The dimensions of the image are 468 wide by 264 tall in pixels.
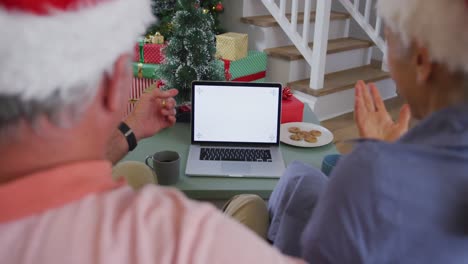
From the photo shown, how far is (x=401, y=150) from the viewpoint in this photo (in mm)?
718

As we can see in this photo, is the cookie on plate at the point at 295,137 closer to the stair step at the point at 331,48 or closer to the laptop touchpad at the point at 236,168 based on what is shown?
the laptop touchpad at the point at 236,168

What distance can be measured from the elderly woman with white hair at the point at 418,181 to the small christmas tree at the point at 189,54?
3.64 ft

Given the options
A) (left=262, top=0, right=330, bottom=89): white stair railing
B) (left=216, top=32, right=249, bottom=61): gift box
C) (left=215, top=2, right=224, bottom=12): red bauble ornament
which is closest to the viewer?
(left=216, top=32, right=249, bottom=61): gift box

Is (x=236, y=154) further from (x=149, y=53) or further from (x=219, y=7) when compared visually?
(x=219, y=7)

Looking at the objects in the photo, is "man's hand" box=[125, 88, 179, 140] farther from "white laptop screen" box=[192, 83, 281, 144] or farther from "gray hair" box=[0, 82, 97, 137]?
"gray hair" box=[0, 82, 97, 137]

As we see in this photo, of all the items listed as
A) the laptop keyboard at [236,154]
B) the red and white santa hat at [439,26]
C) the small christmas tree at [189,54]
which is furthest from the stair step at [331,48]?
the red and white santa hat at [439,26]

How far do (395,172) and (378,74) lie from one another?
3.40 m

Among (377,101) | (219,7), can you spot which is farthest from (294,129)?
(219,7)

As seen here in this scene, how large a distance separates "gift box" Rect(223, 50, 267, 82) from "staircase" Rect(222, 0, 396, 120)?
110mm

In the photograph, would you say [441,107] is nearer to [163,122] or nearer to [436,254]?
[436,254]

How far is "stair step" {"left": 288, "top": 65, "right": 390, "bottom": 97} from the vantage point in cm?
345

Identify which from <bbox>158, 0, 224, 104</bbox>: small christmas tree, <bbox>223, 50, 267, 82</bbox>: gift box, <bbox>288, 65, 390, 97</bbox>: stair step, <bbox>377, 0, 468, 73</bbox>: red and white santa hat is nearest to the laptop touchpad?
<bbox>158, 0, 224, 104</bbox>: small christmas tree

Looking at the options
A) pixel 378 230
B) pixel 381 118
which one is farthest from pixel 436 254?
pixel 381 118

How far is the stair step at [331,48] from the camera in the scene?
11.8ft
